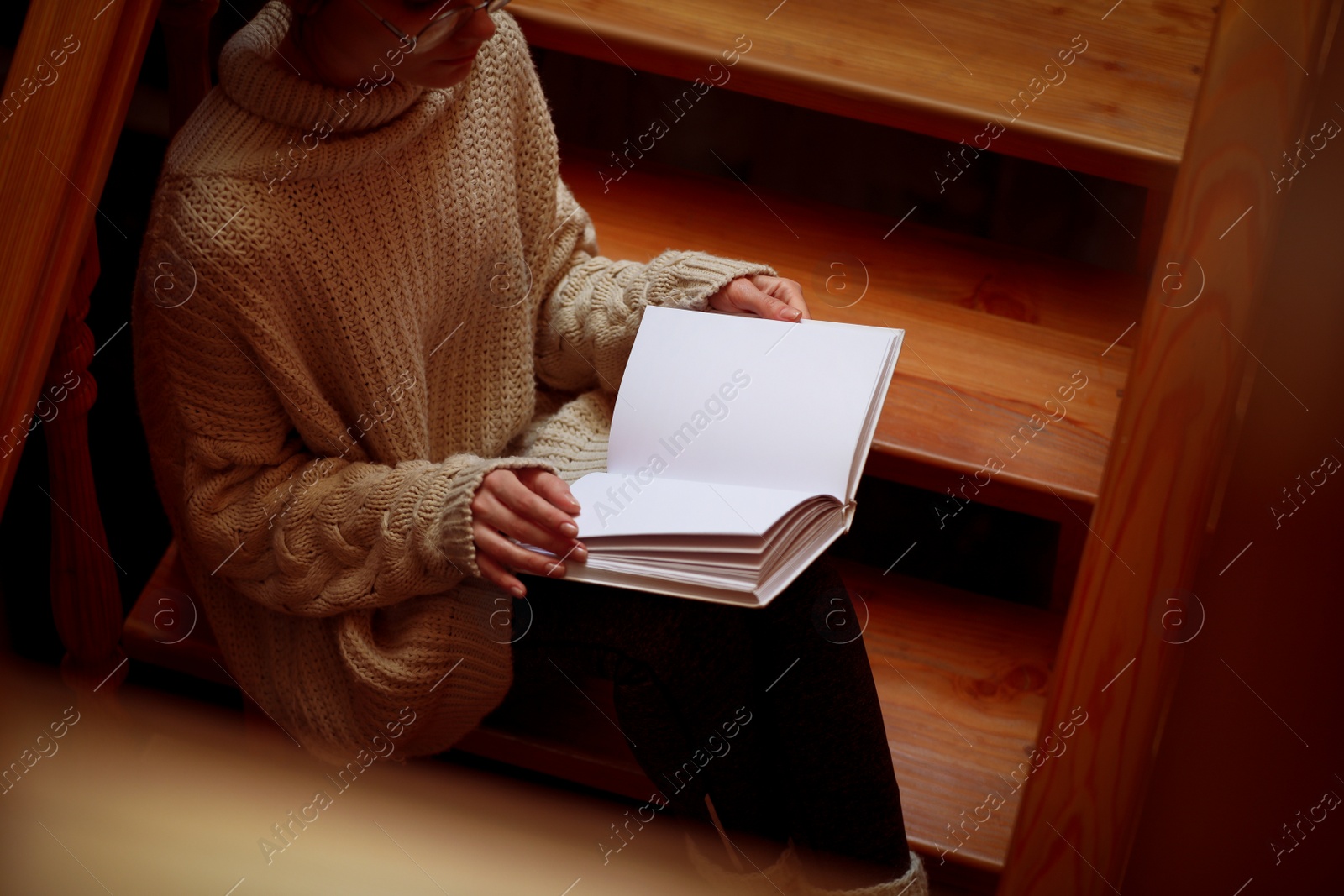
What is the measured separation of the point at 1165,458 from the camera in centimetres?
48

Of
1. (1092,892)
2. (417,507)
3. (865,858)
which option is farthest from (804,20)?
(1092,892)

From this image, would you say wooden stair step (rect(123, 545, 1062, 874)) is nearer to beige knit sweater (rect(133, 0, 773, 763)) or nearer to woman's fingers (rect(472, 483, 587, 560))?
beige knit sweater (rect(133, 0, 773, 763))

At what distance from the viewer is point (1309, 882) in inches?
17.6

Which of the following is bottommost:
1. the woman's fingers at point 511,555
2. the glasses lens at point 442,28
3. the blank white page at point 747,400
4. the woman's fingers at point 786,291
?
the woman's fingers at point 511,555

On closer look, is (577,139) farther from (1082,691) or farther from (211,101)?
(1082,691)

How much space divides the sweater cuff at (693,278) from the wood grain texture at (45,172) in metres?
0.46

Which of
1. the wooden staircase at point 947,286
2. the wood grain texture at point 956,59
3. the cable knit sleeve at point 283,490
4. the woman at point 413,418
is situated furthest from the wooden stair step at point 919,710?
the wood grain texture at point 956,59

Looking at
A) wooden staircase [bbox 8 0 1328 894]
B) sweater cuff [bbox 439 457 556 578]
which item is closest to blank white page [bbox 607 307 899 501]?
sweater cuff [bbox 439 457 556 578]

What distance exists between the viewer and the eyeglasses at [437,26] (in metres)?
0.72

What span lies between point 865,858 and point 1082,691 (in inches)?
19.6

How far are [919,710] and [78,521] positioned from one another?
0.82 metres

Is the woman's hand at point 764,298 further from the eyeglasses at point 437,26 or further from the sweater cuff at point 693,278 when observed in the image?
the eyeglasses at point 437,26

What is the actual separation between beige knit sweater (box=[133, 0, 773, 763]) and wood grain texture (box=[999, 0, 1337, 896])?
44 cm

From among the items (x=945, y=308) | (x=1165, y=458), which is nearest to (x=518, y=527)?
(x=1165, y=458)
